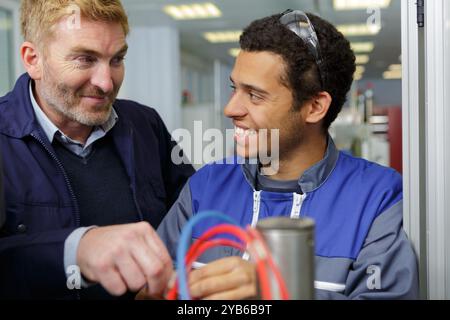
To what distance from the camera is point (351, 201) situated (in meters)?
0.98

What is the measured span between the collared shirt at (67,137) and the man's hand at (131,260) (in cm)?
65

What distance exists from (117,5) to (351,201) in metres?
0.76

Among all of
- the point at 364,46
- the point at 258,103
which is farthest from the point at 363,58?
the point at 258,103

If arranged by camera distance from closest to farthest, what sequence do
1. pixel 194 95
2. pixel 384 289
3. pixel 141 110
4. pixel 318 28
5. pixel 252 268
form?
pixel 252 268 → pixel 384 289 → pixel 318 28 → pixel 141 110 → pixel 194 95

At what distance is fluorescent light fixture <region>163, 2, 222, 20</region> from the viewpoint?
499 cm

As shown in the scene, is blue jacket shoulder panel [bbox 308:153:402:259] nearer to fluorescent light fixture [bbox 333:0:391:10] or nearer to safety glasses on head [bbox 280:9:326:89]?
safety glasses on head [bbox 280:9:326:89]

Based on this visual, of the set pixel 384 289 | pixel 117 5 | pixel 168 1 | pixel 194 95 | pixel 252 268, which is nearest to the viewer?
pixel 252 268

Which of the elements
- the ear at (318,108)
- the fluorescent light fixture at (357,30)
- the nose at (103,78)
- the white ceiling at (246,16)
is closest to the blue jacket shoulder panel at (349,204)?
the ear at (318,108)

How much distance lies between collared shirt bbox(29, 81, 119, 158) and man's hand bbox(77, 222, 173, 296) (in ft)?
2.14

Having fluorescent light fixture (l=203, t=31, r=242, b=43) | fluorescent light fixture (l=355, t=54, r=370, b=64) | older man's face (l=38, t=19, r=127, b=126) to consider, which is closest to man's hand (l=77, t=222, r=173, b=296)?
older man's face (l=38, t=19, r=127, b=126)

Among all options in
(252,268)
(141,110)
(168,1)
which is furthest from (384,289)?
(168,1)

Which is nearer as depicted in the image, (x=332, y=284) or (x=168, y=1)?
(x=332, y=284)

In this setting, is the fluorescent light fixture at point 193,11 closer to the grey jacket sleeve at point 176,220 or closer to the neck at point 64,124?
the neck at point 64,124
